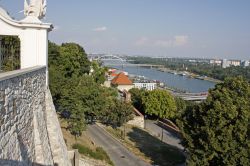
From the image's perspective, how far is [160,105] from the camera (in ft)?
127

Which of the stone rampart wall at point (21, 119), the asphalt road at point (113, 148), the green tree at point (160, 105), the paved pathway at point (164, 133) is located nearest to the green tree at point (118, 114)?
the asphalt road at point (113, 148)

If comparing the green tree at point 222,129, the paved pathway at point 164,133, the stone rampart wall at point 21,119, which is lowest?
the paved pathway at point 164,133

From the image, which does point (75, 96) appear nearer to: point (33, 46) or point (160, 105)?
point (33, 46)

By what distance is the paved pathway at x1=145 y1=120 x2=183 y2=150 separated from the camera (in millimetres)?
29122

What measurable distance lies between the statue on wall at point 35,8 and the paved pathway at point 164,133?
21.0 metres

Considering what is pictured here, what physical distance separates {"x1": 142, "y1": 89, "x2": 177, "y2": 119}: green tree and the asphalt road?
38.8ft

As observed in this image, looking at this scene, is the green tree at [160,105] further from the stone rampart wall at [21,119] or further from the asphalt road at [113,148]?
the stone rampart wall at [21,119]

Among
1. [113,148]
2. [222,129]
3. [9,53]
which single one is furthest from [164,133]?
[9,53]

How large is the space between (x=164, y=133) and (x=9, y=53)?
2549 cm

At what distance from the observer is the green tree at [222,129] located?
662 inches

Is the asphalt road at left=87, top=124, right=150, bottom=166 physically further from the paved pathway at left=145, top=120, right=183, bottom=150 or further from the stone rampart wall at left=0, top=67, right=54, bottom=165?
the stone rampart wall at left=0, top=67, right=54, bottom=165

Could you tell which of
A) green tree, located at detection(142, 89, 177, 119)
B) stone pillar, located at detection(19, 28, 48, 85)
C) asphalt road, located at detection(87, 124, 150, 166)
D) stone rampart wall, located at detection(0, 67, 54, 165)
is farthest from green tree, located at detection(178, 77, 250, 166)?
green tree, located at detection(142, 89, 177, 119)

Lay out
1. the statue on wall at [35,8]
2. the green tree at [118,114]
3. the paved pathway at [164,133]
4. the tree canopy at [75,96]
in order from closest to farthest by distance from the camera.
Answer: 1. the statue on wall at [35,8]
2. the tree canopy at [75,96]
3. the green tree at [118,114]
4. the paved pathway at [164,133]

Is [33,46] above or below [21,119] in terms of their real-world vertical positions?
above
